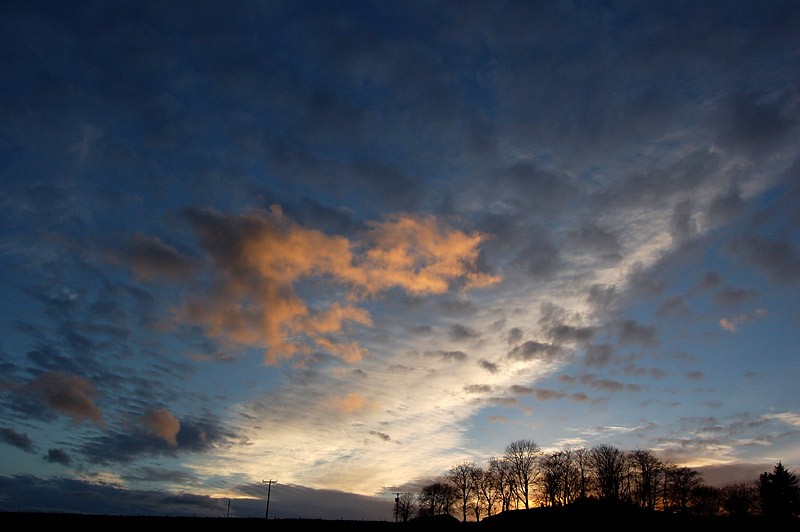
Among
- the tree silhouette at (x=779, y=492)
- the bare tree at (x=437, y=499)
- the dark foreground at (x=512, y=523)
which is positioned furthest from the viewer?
the bare tree at (x=437, y=499)

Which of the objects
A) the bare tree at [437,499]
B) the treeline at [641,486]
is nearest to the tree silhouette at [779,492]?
the treeline at [641,486]

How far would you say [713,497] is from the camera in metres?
98.5

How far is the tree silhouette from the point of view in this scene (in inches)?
3639

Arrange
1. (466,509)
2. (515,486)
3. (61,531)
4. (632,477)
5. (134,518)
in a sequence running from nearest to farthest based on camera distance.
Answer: (61,531), (134,518), (632,477), (515,486), (466,509)

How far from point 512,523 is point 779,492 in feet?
217

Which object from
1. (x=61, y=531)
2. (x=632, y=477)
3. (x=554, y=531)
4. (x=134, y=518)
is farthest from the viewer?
(x=632, y=477)

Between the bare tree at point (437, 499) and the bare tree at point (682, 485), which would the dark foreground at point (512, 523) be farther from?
the bare tree at point (437, 499)

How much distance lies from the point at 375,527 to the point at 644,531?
4454 centimetres

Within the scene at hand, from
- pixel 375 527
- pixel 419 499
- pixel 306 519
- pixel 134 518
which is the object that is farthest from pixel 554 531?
pixel 419 499

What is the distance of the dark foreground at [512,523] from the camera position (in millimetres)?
64562

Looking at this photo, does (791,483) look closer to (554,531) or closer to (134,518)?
(554,531)

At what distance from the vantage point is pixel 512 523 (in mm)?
74688

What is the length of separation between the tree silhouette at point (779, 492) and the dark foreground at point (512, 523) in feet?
95.2

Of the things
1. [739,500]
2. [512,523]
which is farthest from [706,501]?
[512,523]
